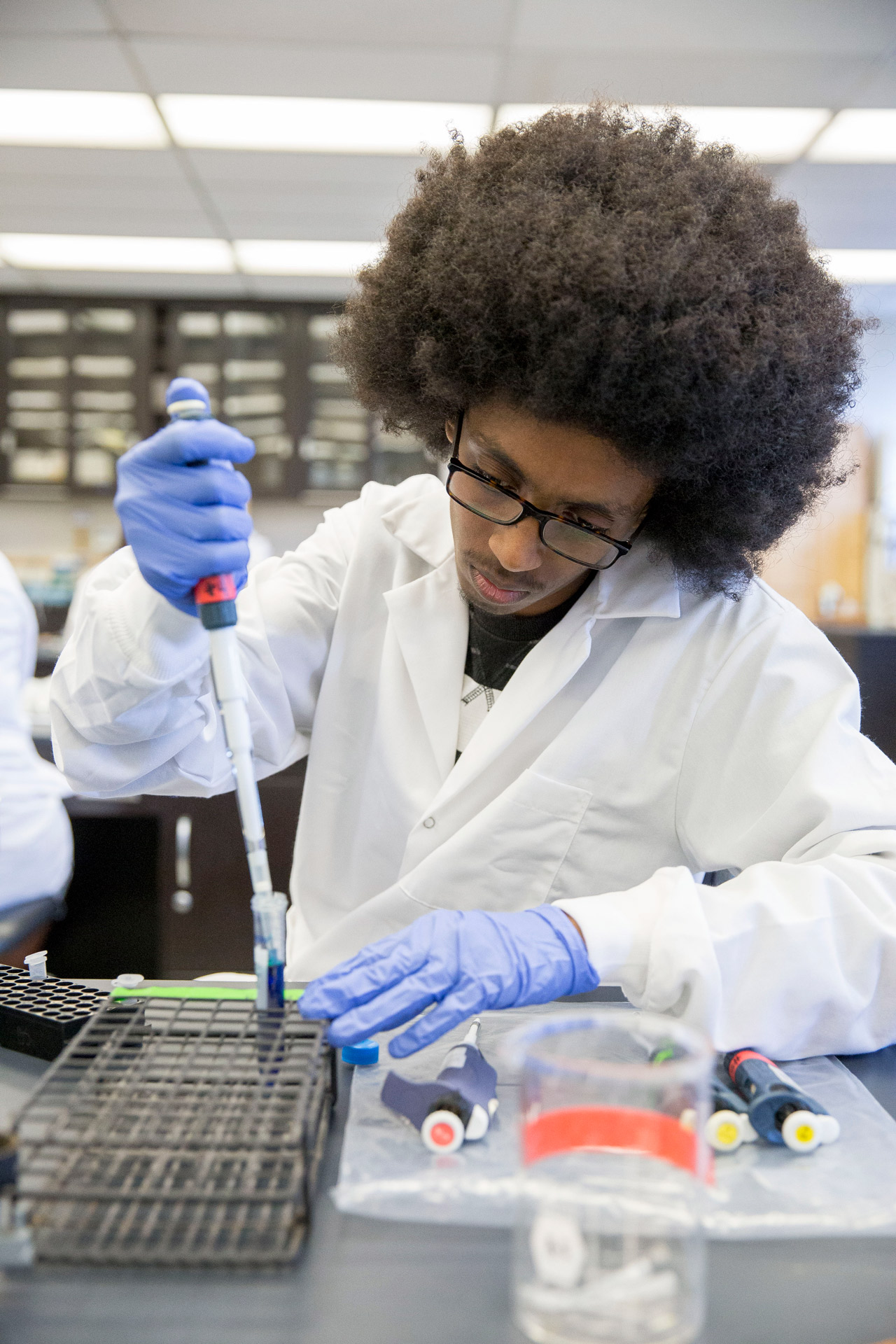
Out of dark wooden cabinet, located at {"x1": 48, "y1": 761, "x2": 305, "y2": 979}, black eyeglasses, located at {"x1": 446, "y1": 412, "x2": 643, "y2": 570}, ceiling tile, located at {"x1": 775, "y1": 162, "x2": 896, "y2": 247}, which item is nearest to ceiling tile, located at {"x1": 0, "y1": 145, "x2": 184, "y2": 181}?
ceiling tile, located at {"x1": 775, "y1": 162, "x2": 896, "y2": 247}

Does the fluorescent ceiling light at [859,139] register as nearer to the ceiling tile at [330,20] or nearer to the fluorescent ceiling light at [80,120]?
the ceiling tile at [330,20]

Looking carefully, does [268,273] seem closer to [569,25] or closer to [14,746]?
[569,25]

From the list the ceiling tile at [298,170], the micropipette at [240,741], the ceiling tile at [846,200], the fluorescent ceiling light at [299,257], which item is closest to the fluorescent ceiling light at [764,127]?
the ceiling tile at [846,200]

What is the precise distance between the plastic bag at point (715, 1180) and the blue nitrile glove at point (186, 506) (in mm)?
523

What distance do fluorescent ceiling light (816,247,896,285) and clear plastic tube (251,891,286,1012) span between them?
15.5ft

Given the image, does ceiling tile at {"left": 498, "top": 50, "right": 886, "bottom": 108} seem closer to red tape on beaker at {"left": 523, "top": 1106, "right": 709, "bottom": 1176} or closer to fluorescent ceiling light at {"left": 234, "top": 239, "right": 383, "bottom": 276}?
fluorescent ceiling light at {"left": 234, "top": 239, "right": 383, "bottom": 276}

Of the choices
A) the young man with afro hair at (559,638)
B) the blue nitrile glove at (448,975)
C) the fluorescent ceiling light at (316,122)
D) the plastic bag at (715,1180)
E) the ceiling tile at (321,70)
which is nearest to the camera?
the plastic bag at (715,1180)

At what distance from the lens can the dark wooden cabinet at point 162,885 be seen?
8.88 feet

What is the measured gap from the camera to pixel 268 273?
531 centimetres

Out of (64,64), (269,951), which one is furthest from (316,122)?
(269,951)

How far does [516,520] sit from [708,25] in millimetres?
2554

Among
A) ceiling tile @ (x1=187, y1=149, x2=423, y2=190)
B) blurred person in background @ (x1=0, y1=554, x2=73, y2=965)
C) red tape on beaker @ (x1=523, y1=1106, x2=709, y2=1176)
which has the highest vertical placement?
ceiling tile @ (x1=187, y1=149, x2=423, y2=190)

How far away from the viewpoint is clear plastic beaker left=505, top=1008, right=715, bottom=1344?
1.92ft

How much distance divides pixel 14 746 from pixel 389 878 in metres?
0.96
